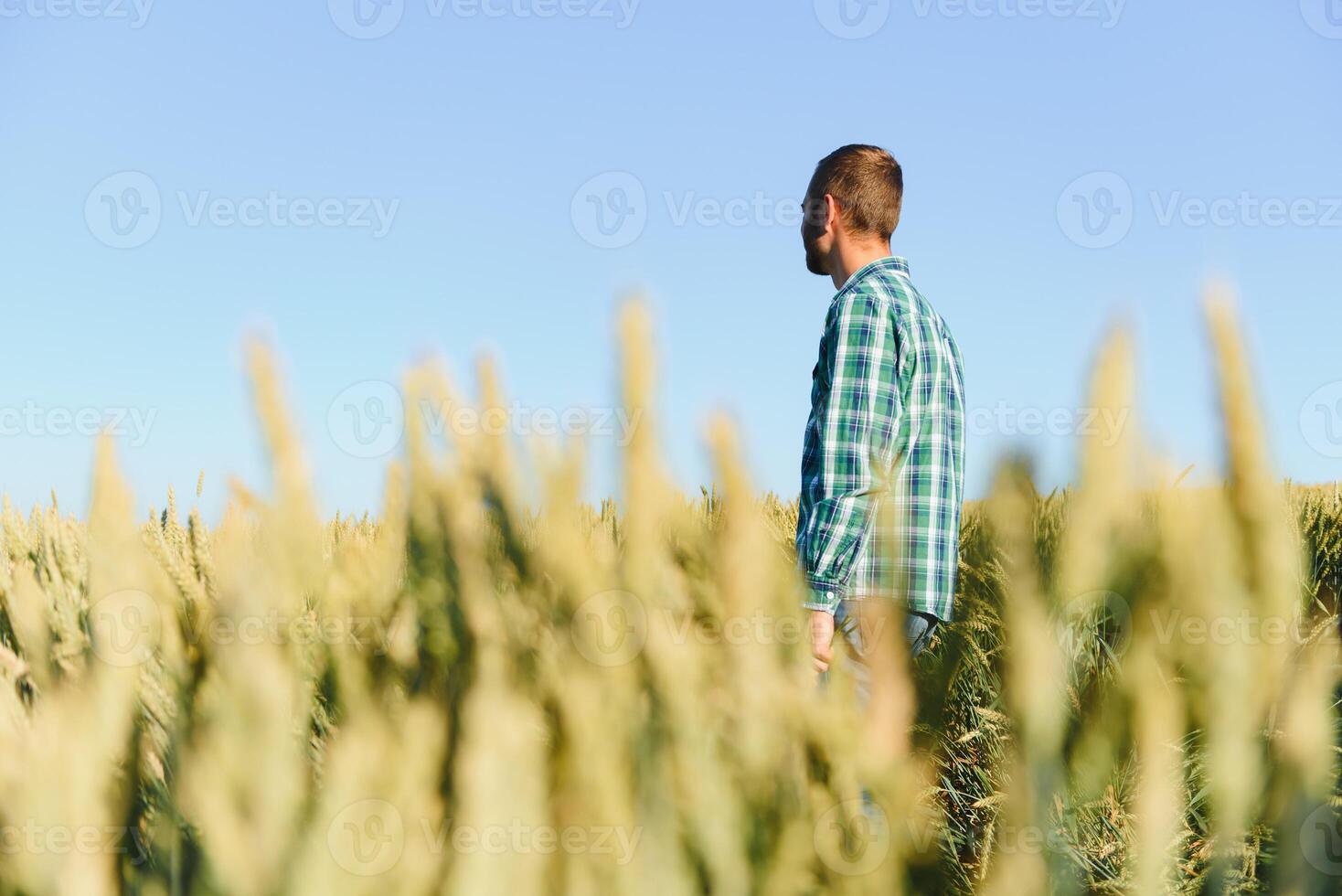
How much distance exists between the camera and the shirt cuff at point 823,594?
1761 mm

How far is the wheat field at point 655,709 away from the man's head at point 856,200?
5.66 feet

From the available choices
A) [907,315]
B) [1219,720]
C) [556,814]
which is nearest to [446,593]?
[556,814]

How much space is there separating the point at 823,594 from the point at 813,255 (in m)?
0.93

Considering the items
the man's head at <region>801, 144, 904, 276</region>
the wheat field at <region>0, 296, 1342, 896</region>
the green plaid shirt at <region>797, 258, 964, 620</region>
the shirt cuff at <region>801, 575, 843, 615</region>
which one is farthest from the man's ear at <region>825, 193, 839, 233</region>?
the wheat field at <region>0, 296, 1342, 896</region>

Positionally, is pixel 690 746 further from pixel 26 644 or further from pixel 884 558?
pixel 26 644

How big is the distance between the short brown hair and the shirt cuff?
870mm

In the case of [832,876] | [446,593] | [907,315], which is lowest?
[832,876]

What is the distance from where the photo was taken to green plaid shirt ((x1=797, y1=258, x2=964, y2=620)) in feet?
5.92

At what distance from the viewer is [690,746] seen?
→ 0.48 m

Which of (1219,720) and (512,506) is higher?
(512,506)

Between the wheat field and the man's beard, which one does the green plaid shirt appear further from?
the wheat field

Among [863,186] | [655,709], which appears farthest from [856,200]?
[655,709]

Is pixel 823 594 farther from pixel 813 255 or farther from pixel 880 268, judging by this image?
pixel 813 255

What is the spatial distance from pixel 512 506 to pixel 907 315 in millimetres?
1512
